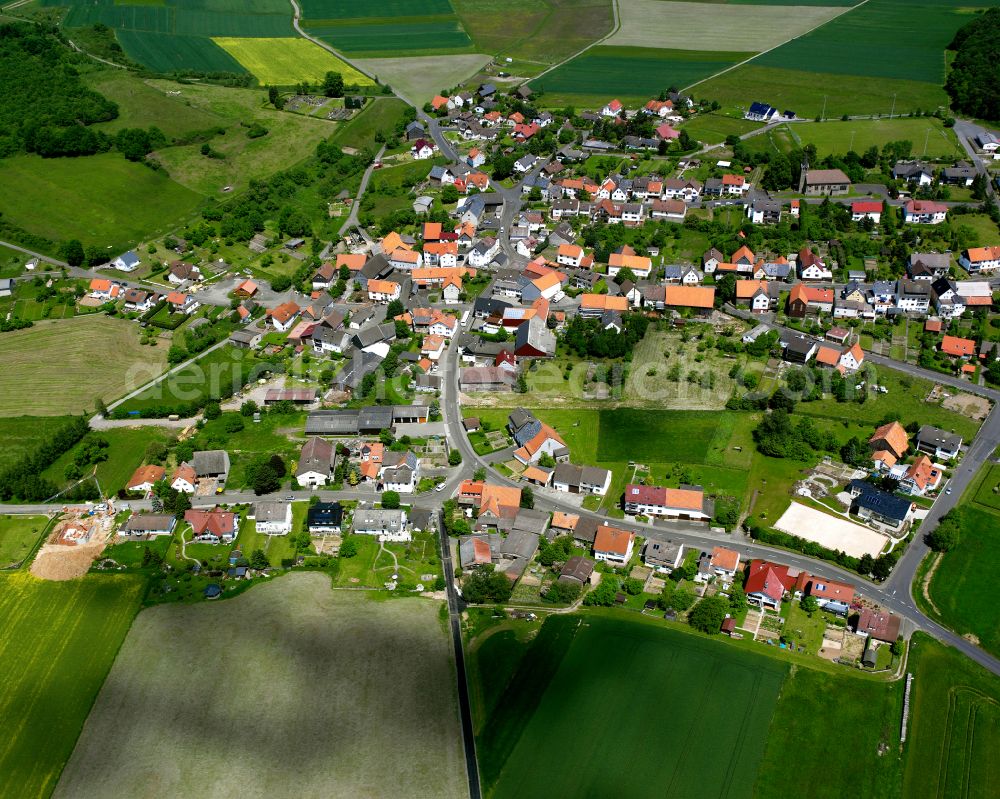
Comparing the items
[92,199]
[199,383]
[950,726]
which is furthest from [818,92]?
[950,726]

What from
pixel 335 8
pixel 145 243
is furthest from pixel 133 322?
pixel 335 8

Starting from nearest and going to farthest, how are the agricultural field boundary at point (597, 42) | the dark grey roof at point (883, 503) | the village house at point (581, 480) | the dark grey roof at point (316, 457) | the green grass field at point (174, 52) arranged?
the dark grey roof at point (883, 503)
the village house at point (581, 480)
the dark grey roof at point (316, 457)
the agricultural field boundary at point (597, 42)
the green grass field at point (174, 52)

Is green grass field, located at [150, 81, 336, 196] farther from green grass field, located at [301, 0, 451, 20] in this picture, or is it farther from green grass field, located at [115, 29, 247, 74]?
green grass field, located at [301, 0, 451, 20]

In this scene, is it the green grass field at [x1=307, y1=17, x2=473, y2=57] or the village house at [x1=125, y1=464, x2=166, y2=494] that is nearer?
the village house at [x1=125, y1=464, x2=166, y2=494]

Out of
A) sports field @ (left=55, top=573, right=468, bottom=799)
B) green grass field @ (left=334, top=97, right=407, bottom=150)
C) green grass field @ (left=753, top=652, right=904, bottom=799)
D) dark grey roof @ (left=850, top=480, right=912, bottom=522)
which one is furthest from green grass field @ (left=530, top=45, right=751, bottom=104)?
green grass field @ (left=753, top=652, right=904, bottom=799)

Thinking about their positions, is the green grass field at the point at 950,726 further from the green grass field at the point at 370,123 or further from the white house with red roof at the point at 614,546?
the green grass field at the point at 370,123

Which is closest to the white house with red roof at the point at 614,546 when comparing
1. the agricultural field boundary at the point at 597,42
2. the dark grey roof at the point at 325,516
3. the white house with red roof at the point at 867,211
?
the dark grey roof at the point at 325,516
